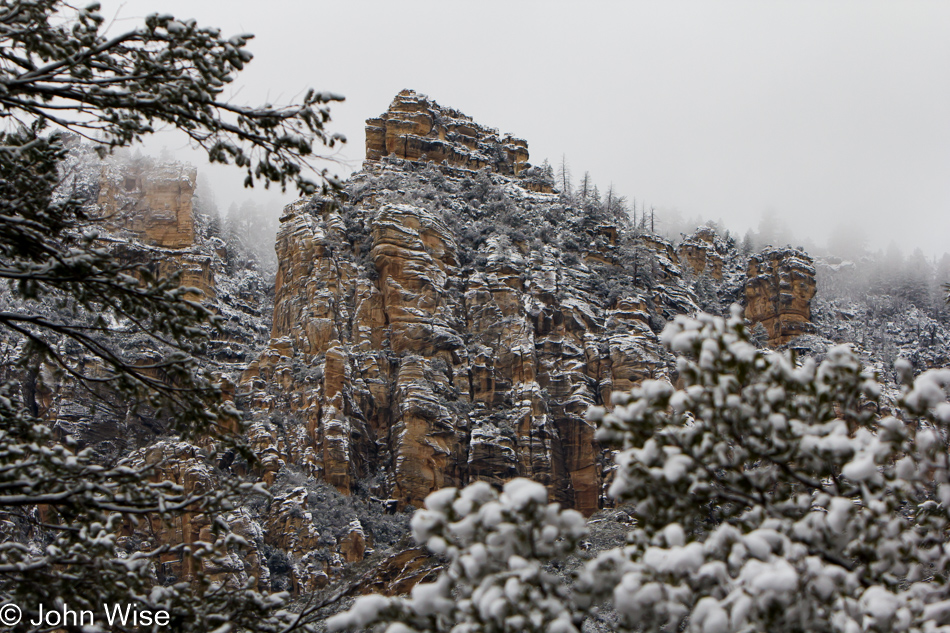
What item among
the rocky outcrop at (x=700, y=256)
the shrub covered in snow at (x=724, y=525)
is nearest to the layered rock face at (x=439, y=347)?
the rocky outcrop at (x=700, y=256)

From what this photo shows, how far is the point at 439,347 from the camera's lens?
49344 millimetres

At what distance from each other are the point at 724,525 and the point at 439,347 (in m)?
45.0

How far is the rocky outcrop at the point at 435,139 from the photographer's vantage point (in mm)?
66250

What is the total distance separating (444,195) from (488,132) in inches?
527

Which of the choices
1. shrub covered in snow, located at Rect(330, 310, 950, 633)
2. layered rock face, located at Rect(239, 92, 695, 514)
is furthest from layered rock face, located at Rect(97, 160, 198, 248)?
shrub covered in snow, located at Rect(330, 310, 950, 633)

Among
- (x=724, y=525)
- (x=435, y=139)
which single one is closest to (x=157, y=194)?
(x=435, y=139)

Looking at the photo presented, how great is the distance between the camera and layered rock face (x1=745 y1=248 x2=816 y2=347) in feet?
222

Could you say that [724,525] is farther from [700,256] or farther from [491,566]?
[700,256]

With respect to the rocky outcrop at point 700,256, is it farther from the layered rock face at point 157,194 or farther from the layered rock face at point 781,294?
the layered rock face at point 157,194

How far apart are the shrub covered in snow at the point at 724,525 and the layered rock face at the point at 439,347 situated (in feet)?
120

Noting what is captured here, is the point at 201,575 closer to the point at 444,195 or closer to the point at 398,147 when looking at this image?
the point at 444,195

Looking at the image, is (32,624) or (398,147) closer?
(32,624)

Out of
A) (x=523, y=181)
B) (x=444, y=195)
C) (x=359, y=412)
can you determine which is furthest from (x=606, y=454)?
(x=523, y=181)

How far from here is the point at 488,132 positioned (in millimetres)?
72500
